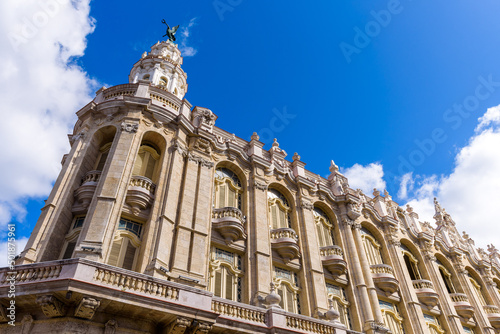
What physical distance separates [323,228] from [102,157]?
1536 centimetres

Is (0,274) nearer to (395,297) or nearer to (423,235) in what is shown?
(395,297)

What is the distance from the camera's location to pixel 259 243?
20203mm

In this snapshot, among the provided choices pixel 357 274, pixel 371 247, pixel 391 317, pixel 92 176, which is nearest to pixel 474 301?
pixel 371 247

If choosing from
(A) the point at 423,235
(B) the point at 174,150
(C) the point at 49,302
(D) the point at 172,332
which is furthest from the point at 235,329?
(A) the point at 423,235

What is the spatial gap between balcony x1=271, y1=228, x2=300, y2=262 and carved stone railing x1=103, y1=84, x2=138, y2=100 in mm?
12266

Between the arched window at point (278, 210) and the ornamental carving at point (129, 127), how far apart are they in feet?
32.0

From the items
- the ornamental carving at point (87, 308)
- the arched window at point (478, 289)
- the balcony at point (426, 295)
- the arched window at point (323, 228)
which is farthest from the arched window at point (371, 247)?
the ornamental carving at point (87, 308)

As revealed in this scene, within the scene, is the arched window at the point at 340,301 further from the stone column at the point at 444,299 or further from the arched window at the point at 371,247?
the stone column at the point at 444,299

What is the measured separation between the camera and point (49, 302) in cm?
1152

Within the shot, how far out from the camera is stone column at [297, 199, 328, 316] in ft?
65.0

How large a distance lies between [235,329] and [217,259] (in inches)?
198

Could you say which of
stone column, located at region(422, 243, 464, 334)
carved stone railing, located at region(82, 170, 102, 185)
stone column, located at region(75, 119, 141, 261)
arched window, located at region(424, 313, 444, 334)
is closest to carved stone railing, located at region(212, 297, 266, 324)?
stone column, located at region(75, 119, 141, 261)

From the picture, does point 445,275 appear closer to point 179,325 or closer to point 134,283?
point 179,325

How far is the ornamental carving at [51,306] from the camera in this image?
11.5 meters
